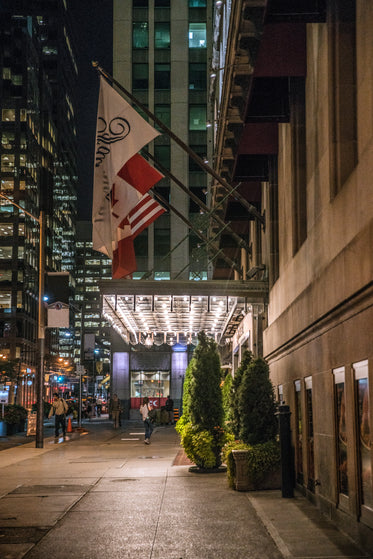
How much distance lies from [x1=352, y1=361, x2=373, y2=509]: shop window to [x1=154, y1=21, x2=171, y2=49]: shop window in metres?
52.4

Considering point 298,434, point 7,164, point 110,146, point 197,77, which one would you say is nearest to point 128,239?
Answer: point 110,146

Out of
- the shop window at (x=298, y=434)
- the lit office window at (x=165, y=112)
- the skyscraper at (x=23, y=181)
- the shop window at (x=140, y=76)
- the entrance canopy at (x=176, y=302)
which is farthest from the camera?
the skyscraper at (x=23, y=181)

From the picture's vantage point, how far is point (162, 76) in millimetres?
Result: 57469

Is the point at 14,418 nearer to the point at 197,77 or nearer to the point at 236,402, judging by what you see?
the point at 236,402

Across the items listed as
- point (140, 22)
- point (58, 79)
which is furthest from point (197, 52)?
point (58, 79)

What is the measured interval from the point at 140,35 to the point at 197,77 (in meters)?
5.81

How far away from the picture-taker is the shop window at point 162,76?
Answer: 57.2 meters

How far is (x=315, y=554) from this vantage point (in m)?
8.40

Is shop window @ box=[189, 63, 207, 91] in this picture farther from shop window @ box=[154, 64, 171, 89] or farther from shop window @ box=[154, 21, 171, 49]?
shop window @ box=[154, 21, 171, 49]

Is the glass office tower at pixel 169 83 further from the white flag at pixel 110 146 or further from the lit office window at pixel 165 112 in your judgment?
the white flag at pixel 110 146

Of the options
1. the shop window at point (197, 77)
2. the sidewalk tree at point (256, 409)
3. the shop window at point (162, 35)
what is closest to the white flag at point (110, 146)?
the sidewalk tree at point (256, 409)

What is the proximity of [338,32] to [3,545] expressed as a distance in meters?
8.25

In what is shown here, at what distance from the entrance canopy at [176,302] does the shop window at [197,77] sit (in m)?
34.8

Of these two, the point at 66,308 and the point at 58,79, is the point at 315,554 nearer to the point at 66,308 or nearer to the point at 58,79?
the point at 66,308
